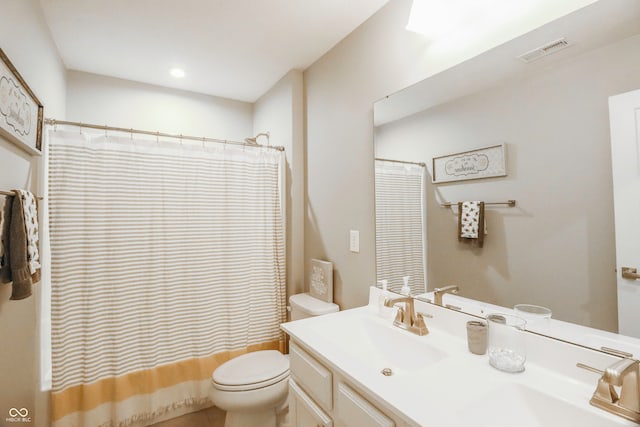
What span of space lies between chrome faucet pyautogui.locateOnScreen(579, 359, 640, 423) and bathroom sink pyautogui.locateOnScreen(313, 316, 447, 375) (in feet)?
1.45

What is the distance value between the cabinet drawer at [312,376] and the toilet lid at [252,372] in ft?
1.50

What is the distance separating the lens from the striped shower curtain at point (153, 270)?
1.71 meters

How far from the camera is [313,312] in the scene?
6.17ft

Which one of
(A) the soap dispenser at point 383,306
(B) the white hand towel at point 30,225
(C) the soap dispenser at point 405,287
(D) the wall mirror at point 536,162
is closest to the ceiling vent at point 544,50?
(D) the wall mirror at point 536,162

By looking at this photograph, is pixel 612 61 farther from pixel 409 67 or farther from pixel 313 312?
pixel 313 312

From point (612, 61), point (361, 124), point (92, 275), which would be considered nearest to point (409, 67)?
point (361, 124)

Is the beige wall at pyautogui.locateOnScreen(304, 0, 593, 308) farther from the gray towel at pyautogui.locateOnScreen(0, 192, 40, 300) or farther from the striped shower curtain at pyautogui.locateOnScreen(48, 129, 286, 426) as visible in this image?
the gray towel at pyautogui.locateOnScreen(0, 192, 40, 300)

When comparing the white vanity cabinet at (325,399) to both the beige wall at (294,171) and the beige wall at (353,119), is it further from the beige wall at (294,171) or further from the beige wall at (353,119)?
the beige wall at (294,171)

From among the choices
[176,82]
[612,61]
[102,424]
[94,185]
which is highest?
[176,82]

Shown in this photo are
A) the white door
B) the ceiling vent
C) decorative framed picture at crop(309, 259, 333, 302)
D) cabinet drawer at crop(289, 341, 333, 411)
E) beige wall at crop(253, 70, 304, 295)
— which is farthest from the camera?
beige wall at crop(253, 70, 304, 295)

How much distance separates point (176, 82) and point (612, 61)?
2.76m

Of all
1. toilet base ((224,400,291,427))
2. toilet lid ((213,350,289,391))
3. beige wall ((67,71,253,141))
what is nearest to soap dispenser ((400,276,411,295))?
toilet lid ((213,350,289,391))

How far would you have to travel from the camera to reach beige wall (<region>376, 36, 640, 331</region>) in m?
0.90

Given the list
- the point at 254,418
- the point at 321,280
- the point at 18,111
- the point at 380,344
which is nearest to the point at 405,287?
the point at 380,344
